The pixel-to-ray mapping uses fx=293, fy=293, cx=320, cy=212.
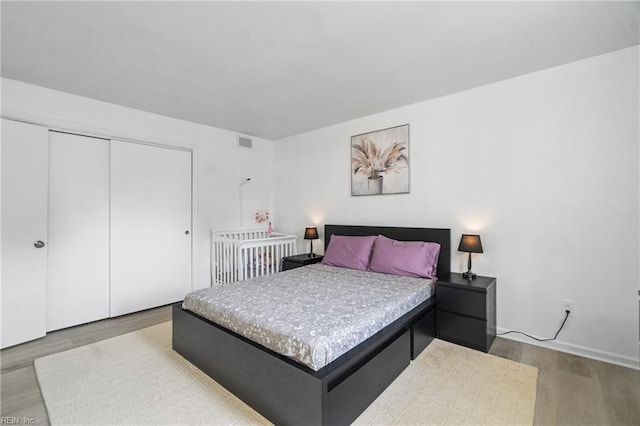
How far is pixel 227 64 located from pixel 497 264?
3.08 m

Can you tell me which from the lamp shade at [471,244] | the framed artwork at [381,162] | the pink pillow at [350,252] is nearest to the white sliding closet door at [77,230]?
the pink pillow at [350,252]

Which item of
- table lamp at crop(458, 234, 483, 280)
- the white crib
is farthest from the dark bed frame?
the white crib

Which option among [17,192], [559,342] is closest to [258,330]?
[559,342]

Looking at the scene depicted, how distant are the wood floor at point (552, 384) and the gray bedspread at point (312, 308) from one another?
0.95 metres

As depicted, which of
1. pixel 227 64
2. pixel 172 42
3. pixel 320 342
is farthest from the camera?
pixel 227 64

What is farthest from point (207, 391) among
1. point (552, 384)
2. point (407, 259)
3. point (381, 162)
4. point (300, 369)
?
point (381, 162)

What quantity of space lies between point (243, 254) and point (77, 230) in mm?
1774

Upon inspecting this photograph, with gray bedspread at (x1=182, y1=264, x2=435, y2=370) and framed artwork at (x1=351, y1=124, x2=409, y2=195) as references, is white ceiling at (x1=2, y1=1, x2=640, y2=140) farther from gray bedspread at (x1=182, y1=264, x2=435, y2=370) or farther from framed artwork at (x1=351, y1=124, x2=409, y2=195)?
gray bedspread at (x1=182, y1=264, x2=435, y2=370)

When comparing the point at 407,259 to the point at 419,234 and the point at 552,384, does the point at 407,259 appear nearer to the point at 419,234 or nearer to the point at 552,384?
the point at 419,234

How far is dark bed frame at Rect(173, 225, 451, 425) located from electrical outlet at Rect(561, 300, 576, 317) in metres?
1.16

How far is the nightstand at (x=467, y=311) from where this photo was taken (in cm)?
251

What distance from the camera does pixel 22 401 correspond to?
1861 mm

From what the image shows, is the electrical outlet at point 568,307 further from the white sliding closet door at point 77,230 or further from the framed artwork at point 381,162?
the white sliding closet door at point 77,230

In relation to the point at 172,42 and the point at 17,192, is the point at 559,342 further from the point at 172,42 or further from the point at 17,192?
the point at 17,192
